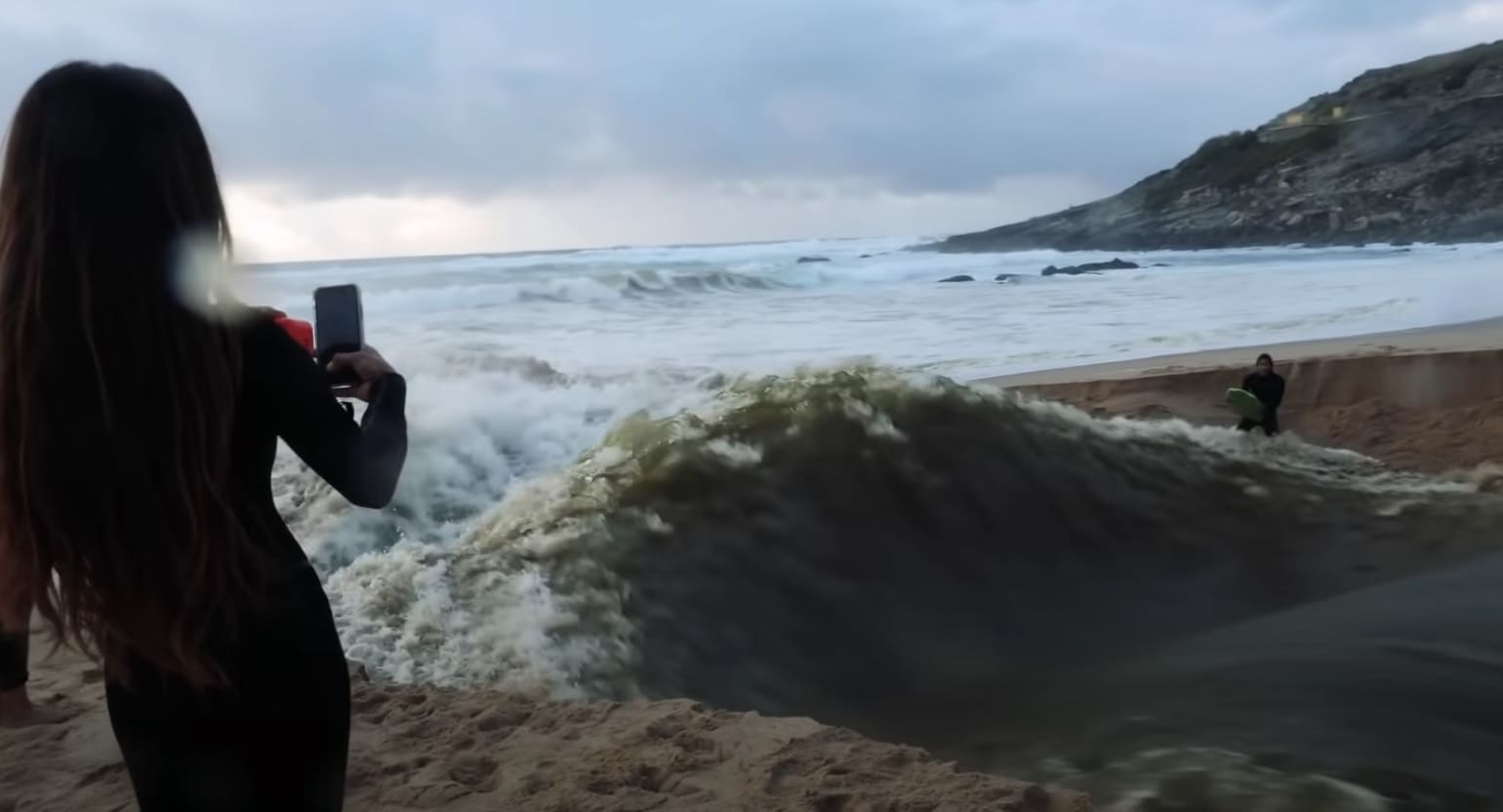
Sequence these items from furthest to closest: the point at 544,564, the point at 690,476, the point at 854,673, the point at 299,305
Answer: the point at 299,305
the point at 690,476
the point at 544,564
the point at 854,673

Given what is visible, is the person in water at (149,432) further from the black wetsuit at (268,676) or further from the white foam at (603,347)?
the white foam at (603,347)

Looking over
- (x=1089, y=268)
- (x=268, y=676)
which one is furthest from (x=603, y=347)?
(x=1089, y=268)

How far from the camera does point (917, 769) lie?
117 inches

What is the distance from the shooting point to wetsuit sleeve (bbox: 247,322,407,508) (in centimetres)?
136

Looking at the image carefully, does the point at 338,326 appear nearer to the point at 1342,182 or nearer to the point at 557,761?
the point at 557,761

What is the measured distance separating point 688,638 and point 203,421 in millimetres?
3125

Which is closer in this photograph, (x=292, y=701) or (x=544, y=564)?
(x=292, y=701)

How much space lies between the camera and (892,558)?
4961 mm

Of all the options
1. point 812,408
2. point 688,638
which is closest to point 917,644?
point 688,638

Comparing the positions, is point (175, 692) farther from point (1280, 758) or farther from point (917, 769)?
point (1280, 758)

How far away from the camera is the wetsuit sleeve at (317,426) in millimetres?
1355

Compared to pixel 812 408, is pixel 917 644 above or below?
below

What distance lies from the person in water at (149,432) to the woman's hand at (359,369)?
0.16 m

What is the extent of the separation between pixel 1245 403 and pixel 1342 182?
128 feet
